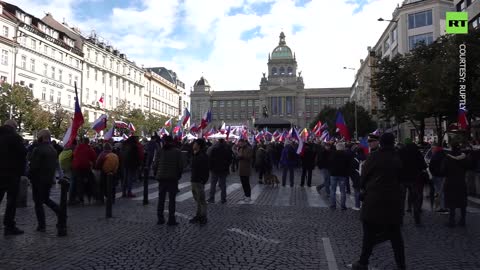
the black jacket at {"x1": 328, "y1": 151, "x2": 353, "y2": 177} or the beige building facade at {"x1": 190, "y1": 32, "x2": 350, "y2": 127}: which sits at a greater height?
the beige building facade at {"x1": 190, "y1": 32, "x2": 350, "y2": 127}

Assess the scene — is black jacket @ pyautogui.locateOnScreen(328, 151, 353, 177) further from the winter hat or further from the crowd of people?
the winter hat

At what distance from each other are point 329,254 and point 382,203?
1473 millimetres

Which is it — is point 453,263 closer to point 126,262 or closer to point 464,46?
point 126,262

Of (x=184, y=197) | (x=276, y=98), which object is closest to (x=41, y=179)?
(x=184, y=197)

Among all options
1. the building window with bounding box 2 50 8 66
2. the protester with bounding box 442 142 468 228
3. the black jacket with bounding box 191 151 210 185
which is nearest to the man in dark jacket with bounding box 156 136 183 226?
the black jacket with bounding box 191 151 210 185

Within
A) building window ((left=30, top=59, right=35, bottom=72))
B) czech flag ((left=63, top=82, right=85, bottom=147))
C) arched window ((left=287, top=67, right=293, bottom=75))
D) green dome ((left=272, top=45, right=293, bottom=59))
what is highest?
green dome ((left=272, top=45, right=293, bottom=59))

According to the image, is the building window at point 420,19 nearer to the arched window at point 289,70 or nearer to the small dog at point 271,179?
the small dog at point 271,179

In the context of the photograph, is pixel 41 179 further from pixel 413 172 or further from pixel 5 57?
pixel 5 57

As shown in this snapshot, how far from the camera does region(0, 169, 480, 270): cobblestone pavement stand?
593cm

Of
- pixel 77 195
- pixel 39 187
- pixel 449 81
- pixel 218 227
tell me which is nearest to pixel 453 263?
pixel 218 227

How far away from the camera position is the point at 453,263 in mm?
6035

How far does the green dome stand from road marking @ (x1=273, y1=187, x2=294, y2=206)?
447ft

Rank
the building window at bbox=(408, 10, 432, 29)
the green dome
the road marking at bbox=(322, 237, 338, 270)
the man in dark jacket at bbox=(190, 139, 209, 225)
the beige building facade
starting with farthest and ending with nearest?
1. the green dome
2. the beige building facade
3. the building window at bbox=(408, 10, 432, 29)
4. the man in dark jacket at bbox=(190, 139, 209, 225)
5. the road marking at bbox=(322, 237, 338, 270)

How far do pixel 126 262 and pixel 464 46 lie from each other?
75.6 ft
